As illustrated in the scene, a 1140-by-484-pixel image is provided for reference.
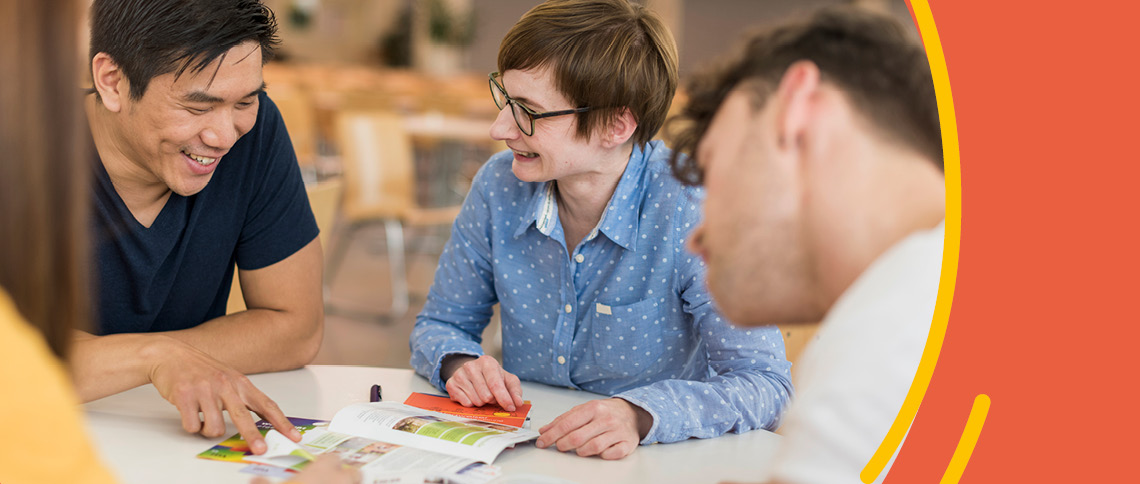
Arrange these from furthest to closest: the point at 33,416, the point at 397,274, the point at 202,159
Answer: the point at 397,274, the point at 202,159, the point at 33,416

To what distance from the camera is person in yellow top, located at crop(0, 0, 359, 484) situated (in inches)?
26.1

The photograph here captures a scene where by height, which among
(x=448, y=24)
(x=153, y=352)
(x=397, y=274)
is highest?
(x=448, y=24)

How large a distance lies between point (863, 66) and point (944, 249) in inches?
A: 7.2

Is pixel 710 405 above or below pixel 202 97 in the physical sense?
below

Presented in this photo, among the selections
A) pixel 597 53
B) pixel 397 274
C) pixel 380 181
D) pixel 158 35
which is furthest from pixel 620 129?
pixel 397 274

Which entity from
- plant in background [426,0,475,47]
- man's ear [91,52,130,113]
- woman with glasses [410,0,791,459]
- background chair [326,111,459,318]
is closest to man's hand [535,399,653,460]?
woman with glasses [410,0,791,459]

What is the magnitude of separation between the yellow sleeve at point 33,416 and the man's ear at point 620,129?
102 centimetres

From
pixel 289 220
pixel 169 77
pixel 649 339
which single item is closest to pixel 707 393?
pixel 649 339

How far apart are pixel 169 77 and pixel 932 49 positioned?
109 cm

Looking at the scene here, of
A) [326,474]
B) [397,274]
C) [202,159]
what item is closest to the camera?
[326,474]

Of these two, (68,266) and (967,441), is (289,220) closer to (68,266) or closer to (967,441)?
(68,266)

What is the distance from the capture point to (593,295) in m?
1.58

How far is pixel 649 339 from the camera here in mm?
1556

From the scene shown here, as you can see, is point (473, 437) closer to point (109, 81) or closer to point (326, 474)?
point (326, 474)
